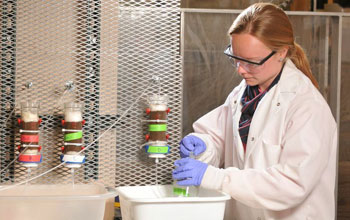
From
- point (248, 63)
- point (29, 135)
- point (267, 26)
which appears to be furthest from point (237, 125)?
point (29, 135)

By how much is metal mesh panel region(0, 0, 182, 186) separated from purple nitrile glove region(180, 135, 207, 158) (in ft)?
0.13

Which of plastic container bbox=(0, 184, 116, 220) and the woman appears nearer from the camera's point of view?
plastic container bbox=(0, 184, 116, 220)

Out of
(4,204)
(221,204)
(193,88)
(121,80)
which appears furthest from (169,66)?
(193,88)

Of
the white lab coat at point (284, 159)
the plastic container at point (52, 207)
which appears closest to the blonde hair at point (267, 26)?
the white lab coat at point (284, 159)

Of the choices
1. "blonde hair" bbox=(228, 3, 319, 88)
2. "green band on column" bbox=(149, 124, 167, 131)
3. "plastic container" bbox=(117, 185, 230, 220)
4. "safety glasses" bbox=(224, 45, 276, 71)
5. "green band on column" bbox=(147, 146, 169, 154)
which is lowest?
"plastic container" bbox=(117, 185, 230, 220)

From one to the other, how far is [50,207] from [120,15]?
694 millimetres

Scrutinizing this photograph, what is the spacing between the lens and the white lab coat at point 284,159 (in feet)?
5.19

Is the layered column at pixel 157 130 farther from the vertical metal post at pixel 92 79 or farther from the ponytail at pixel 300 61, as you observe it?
the ponytail at pixel 300 61

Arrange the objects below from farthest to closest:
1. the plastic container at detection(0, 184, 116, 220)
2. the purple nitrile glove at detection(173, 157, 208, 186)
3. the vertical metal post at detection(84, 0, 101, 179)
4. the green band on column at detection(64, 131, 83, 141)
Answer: the vertical metal post at detection(84, 0, 101, 179) < the green band on column at detection(64, 131, 83, 141) < the purple nitrile glove at detection(173, 157, 208, 186) < the plastic container at detection(0, 184, 116, 220)

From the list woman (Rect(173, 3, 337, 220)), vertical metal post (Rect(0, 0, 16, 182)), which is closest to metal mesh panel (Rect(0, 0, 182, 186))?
vertical metal post (Rect(0, 0, 16, 182))

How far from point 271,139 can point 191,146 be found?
268 millimetres

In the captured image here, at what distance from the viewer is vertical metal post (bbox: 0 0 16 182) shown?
5.72ft

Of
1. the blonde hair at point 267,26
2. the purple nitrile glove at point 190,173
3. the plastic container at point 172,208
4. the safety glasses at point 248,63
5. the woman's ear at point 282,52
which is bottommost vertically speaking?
the plastic container at point 172,208

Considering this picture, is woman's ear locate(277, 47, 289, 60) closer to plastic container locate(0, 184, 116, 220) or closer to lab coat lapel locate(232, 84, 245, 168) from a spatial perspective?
lab coat lapel locate(232, 84, 245, 168)
